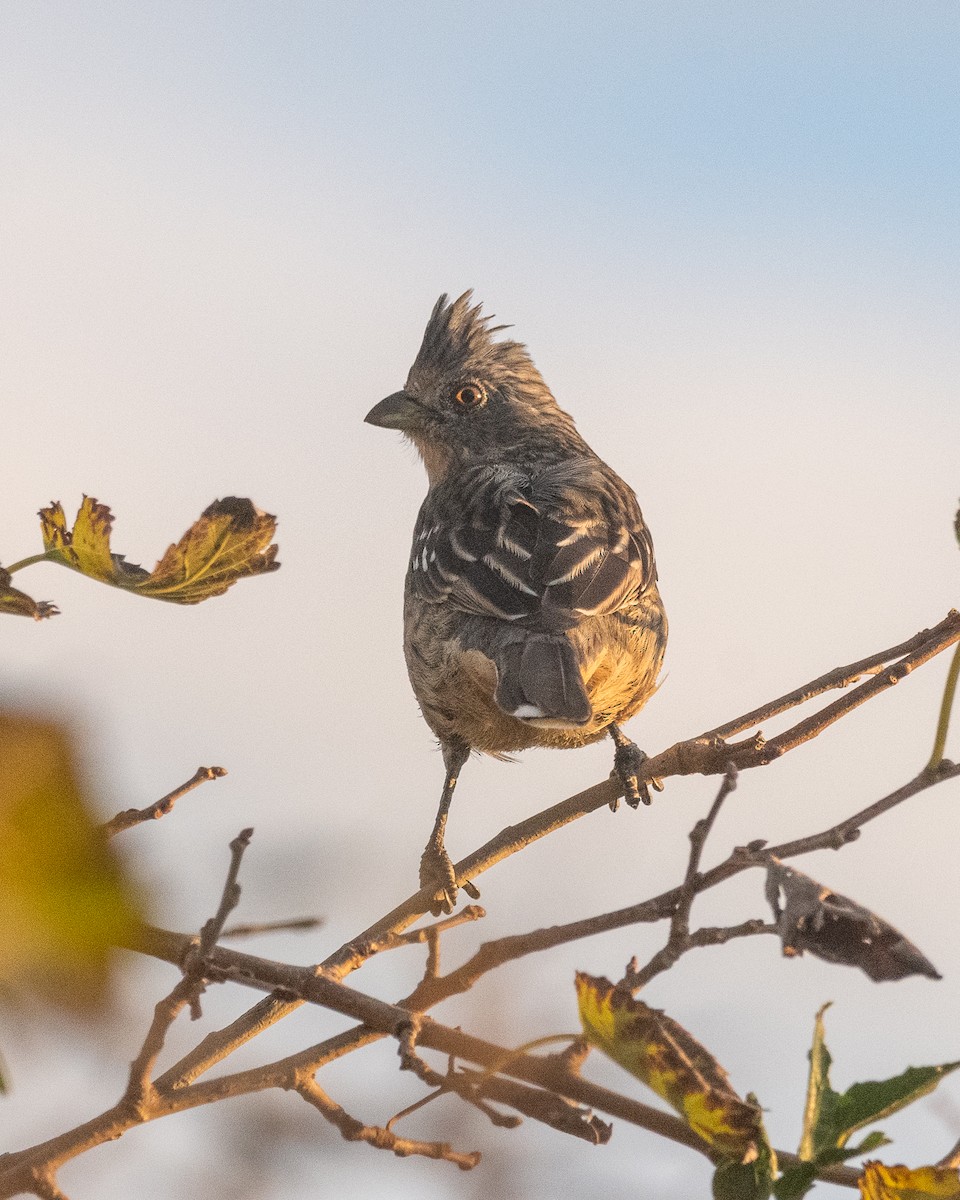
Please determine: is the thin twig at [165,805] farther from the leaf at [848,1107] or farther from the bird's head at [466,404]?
the bird's head at [466,404]

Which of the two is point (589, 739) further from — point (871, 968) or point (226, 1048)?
point (871, 968)

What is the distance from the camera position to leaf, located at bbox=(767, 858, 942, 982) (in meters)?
1.59

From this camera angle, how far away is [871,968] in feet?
5.20

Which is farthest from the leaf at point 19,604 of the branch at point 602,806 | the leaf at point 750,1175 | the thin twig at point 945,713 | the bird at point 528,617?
the bird at point 528,617

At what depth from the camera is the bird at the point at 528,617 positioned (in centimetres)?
525

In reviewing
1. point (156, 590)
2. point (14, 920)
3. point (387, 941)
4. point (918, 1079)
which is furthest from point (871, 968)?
point (156, 590)

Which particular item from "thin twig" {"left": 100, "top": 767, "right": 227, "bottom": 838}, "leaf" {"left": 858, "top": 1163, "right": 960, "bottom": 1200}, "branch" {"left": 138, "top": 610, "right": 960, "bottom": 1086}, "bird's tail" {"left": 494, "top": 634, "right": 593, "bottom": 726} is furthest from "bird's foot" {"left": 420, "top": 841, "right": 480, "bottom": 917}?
"leaf" {"left": 858, "top": 1163, "right": 960, "bottom": 1200}

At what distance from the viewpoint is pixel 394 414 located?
847 cm

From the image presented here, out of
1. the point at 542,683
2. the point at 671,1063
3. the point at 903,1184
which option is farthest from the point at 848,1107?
the point at 542,683

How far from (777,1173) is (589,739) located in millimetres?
4456

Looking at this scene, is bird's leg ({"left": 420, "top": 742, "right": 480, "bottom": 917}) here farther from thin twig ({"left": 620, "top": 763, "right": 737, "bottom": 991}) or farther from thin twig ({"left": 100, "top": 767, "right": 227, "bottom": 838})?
thin twig ({"left": 620, "top": 763, "right": 737, "bottom": 991})

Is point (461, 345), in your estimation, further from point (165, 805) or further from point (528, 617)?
point (165, 805)

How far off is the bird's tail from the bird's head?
3073mm

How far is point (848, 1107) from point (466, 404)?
7.17 meters
